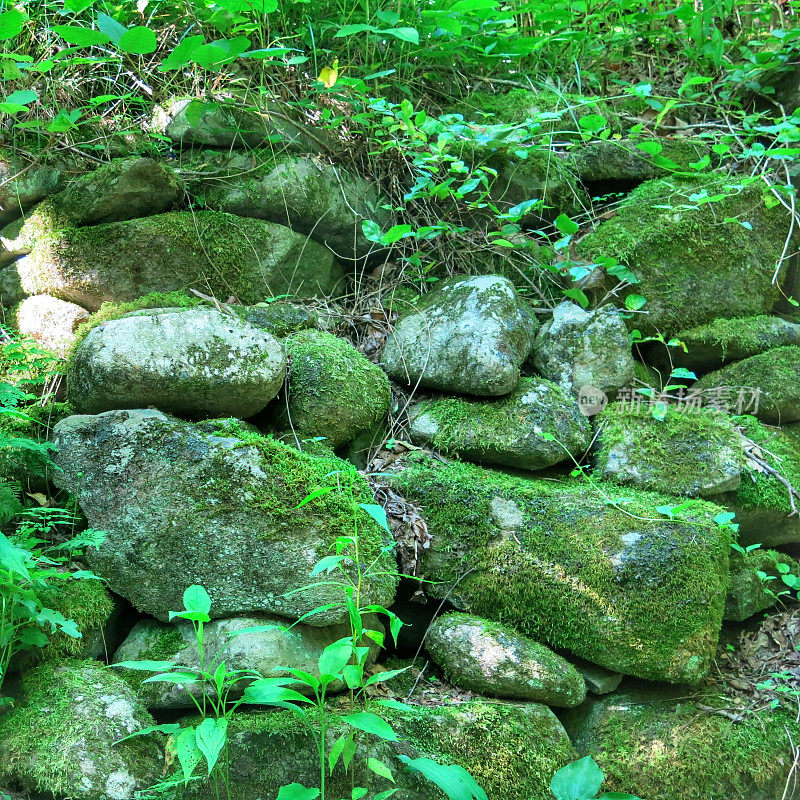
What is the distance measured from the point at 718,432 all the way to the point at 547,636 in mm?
1472

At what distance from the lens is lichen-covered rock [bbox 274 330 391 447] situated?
122 inches

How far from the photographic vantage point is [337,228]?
3.87 m

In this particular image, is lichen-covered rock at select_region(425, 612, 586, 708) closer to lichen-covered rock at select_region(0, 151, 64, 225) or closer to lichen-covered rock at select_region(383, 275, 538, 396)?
lichen-covered rock at select_region(383, 275, 538, 396)

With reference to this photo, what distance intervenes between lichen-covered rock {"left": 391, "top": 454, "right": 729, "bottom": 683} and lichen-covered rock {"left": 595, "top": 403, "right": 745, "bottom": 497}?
0.21 metres

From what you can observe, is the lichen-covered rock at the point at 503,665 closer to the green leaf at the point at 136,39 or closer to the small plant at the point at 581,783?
the small plant at the point at 581,783

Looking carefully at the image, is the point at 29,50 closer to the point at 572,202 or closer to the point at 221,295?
the point at 221,295

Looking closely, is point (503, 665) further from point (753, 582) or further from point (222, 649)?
point (753, 582)

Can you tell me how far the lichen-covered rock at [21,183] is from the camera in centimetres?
346

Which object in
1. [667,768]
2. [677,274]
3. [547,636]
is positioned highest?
[677,274]

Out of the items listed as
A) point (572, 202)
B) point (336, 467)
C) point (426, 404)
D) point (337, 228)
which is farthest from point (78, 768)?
point (572, 202)

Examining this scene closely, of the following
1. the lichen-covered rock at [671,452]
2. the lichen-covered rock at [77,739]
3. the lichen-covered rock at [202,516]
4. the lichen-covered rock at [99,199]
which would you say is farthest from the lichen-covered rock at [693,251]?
the lichen-covered rock at [77,739]

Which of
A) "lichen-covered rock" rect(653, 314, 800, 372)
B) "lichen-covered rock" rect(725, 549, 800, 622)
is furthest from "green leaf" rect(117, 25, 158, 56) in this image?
"lichen-covered rock" rect(725, 549, 800, 622)

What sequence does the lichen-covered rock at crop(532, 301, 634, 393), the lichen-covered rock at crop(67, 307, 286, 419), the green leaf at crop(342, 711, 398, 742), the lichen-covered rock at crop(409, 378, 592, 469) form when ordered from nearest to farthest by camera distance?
1. the green leaf at crop(342, 711, 398, 742)
2. the lichen-covered rock at crop(67, 307, 286, 419)
3. the lichen-covered rock at crop(409, 378, 592, 469)
4. the lichen-covered rock at crop(532, 301, 634, 393)

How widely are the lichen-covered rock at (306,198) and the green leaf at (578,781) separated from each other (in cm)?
286
